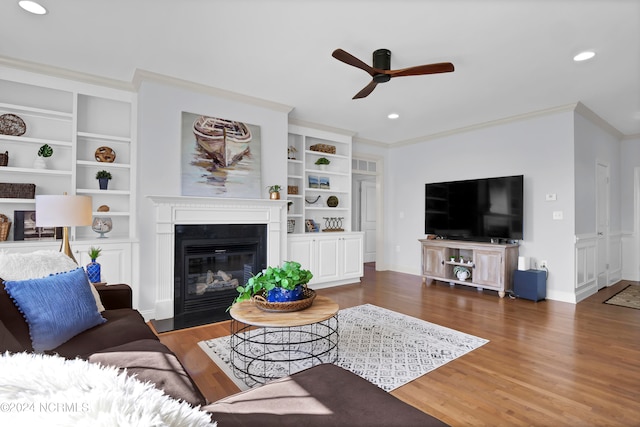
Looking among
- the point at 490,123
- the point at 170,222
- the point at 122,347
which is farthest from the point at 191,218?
the point at 490,123

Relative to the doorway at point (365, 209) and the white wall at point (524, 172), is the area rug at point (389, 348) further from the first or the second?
the doorway at point (365, 209)

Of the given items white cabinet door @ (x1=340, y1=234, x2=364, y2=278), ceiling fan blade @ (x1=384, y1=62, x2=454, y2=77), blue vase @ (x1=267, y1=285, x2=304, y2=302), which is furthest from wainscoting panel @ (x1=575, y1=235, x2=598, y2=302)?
blue vase @ (x1=267, y1=285, x2=304, y2=302)

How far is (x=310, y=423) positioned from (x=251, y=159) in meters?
3.55

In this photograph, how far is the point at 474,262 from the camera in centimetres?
495

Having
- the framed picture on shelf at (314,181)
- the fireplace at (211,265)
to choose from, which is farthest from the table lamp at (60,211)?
the framed picture on shelf at (314,181)

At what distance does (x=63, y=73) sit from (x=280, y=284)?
10.8 ft

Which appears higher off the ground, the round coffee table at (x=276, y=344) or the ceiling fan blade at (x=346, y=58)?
the ceiling fan blade at (x=346, y=58)

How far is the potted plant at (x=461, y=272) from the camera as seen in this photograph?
5102 millimetres

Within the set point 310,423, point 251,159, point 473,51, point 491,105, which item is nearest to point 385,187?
point 491,105

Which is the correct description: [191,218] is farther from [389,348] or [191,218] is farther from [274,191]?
[389,348]

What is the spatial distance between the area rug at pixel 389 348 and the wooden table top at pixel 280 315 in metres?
0.49

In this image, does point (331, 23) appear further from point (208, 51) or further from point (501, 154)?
point (501, 154)

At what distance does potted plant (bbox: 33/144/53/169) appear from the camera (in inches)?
132

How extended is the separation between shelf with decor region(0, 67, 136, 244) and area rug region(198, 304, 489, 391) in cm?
209
